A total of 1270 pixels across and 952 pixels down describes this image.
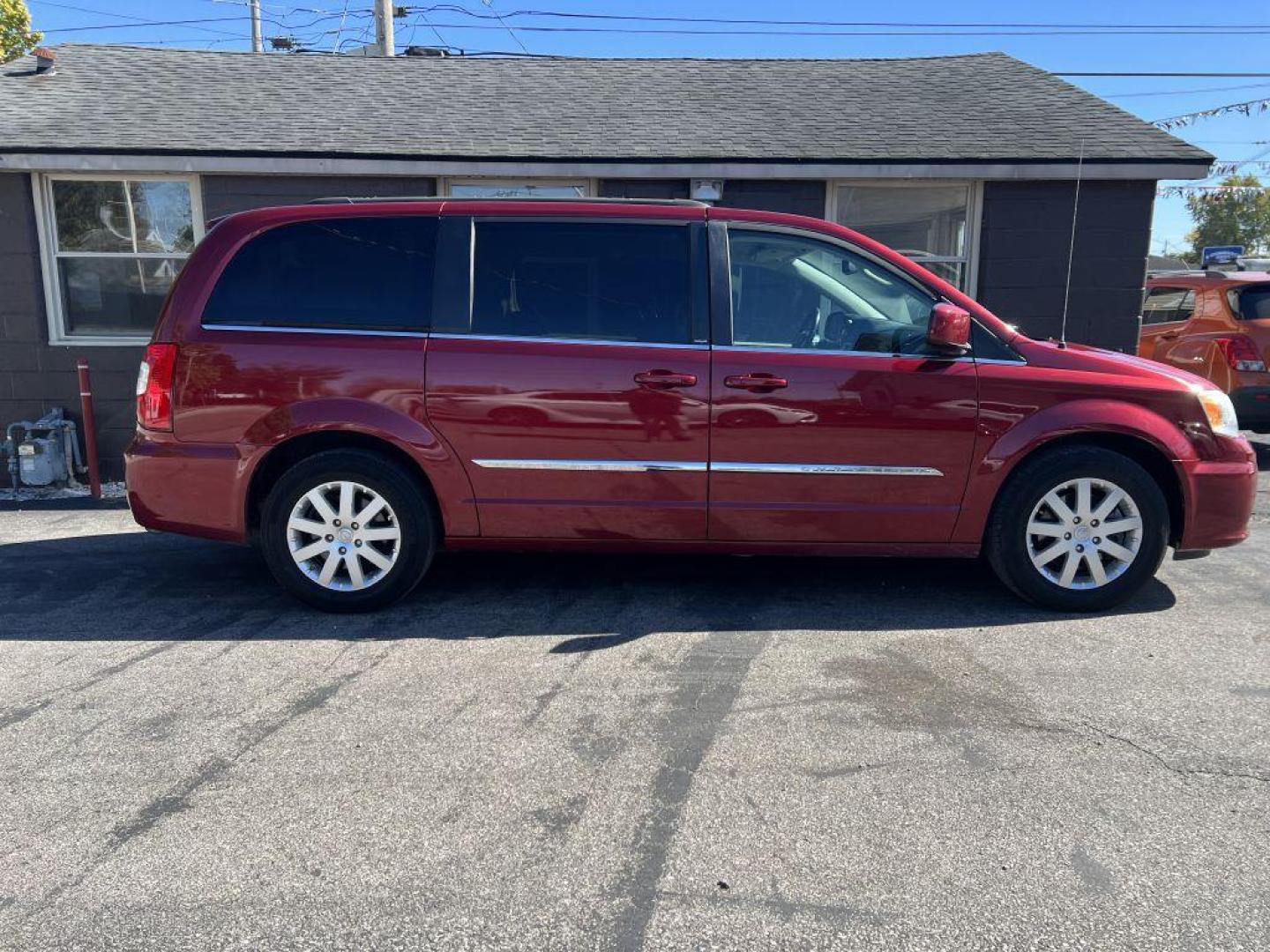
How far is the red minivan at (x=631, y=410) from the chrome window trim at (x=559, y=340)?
13mm

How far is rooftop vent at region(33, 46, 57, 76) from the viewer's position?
9383 mm

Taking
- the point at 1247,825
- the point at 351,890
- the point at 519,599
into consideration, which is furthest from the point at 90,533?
the point at 1247,825

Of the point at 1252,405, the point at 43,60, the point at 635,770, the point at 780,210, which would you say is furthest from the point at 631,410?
the point at 43,60

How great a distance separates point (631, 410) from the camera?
443 centimetres

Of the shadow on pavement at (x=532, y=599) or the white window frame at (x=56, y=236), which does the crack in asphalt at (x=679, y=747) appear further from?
the white window frame at (x=56, y=236)

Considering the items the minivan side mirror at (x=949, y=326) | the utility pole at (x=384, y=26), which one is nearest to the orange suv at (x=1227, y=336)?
the minivan side mirror at (x=949, y=326)

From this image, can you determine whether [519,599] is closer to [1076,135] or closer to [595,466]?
[595,466]

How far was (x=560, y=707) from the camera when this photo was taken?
3590 mm

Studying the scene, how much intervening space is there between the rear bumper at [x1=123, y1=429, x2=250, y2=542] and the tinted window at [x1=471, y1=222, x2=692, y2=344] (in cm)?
143

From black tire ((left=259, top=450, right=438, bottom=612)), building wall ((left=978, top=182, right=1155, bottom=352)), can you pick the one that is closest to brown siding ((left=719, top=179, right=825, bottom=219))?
building wall ((left=978, top=182, right=1155, bottom=352))

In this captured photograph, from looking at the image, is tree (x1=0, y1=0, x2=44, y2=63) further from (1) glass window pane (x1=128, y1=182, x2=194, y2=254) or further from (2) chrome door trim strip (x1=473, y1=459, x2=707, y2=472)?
(2) chrome door trim strip (x1=473, y1=459, x2=707, y2=472)

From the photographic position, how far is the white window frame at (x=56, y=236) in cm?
802

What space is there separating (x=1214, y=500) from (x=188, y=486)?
5.01 meters

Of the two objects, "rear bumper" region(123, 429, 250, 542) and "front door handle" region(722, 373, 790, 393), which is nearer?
"front door handle" region(722, 373, 790, 393)
